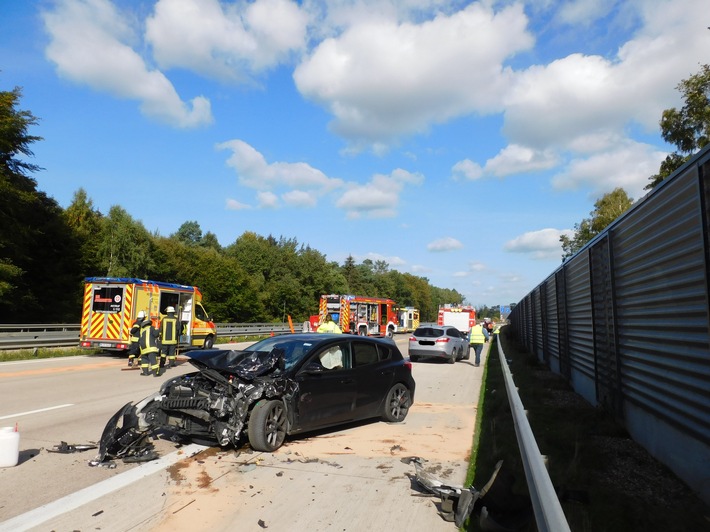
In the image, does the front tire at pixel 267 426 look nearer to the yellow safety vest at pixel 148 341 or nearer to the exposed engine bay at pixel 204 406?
the exposed engine bay at pixel 204 406

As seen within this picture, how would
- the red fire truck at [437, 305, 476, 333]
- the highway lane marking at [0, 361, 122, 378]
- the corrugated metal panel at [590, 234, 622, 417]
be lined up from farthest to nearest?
the red fire truck at [437, 305, 476, 333] → the highway lane marking at [0, 361, 122, 378] → the corrugated metal panel at [590, 234, 622, 417]

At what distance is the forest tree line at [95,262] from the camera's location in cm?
3394

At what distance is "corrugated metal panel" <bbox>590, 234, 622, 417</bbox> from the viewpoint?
25.7ft

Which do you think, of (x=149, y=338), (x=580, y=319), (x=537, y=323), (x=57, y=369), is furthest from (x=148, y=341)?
(x=537, y=323)

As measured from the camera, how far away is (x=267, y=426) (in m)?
6.56

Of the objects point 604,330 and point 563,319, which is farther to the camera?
point 563,319

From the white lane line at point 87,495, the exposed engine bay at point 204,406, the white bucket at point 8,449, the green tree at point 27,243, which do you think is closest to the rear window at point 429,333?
the exposed engine bay at point 204,406

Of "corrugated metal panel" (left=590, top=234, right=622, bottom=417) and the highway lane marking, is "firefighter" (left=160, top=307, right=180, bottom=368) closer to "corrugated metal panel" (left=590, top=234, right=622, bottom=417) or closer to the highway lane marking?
the highway lane marking

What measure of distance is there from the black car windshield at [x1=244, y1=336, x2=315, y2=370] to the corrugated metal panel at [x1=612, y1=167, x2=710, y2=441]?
4383 mm

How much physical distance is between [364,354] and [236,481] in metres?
3.36

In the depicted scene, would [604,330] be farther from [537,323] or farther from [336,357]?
[537,323]

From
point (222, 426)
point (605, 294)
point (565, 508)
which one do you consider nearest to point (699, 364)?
point (565, 508)

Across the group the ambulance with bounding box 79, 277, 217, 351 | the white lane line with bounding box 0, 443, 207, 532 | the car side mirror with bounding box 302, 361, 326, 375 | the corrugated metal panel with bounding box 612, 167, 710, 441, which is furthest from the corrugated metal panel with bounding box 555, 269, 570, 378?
the ambulance with bounding box 79, 277, 217, 351

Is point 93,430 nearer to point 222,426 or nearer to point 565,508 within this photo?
Result: point 222,426
